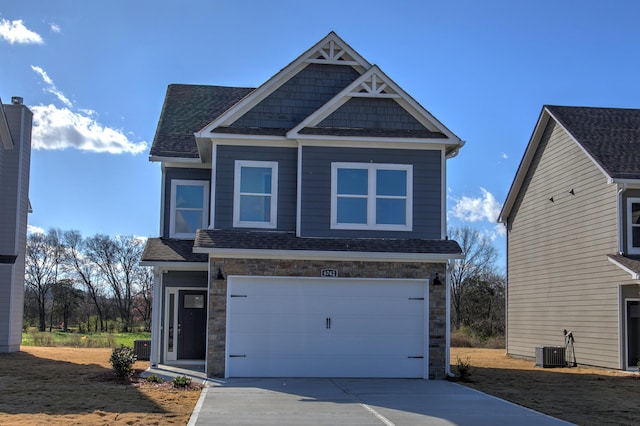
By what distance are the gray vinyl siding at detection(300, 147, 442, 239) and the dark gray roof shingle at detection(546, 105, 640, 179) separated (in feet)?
19.6

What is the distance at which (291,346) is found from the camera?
16062mm

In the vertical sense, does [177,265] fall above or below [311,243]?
below

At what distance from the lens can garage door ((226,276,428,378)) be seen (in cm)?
1593

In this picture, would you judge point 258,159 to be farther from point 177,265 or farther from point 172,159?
point 177,265

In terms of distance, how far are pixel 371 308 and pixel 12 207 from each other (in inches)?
536

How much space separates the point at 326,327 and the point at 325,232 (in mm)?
2222

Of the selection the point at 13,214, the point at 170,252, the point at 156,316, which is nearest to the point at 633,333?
the point at 170,252

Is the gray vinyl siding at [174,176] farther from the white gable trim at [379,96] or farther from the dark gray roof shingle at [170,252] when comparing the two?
the white gable trim at [379,96]

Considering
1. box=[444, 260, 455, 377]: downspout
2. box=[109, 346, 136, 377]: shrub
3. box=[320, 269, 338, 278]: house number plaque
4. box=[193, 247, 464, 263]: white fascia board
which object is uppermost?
box=[193, 247, 464, 263]: white fascia board

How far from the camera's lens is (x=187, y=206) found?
Answer: 1950 centimetres

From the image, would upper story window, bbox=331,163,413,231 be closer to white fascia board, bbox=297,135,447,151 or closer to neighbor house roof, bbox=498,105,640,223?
white fascia board, bbox=297,135,447,151

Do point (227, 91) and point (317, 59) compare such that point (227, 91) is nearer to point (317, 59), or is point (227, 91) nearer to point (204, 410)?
point (317, 59)

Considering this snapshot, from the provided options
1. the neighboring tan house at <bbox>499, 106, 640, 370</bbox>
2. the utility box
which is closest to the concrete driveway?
the utility box

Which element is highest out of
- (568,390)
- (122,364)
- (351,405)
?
(122,364)
